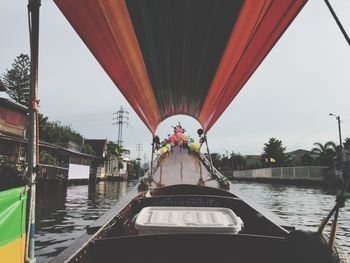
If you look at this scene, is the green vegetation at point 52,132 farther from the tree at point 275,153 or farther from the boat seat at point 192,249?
the boat seat at point 192,249

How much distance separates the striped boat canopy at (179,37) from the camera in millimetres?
3262

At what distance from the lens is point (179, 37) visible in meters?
4.61

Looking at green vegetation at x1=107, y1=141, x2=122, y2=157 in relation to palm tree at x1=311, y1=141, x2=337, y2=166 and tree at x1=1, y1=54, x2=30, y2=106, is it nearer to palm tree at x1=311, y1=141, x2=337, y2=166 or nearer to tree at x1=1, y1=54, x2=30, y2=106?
tree at x1=1, y1=54, x2=30, y2=106

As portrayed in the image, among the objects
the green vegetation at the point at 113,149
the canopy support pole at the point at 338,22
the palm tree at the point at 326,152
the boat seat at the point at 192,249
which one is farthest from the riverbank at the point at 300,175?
the green vegetation at the point at 113,149

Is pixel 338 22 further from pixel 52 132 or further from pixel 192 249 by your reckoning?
pixel 52 132

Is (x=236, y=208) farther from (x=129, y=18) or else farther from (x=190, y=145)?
(x=190, y=145)

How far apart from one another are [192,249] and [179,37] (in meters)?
3.08

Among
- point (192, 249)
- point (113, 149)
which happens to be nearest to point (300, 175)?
point (192, 249)

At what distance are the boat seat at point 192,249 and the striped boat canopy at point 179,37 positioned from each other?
2168mm

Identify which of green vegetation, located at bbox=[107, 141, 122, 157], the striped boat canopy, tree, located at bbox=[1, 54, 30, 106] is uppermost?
tree, located at bbox=[1, 54, 30, 106]

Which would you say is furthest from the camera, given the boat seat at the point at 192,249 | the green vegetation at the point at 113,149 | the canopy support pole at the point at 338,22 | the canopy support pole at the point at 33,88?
the green vegetation at the point at 113,149

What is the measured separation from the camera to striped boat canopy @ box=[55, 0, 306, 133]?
3.26 m

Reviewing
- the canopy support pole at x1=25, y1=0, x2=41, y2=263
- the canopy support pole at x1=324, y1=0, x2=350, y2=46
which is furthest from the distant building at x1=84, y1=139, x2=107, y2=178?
the canopy support pole at x1=324, y1=0, x2=350, y2=46

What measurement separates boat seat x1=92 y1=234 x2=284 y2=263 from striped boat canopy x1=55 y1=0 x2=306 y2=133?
2168 millimetres
